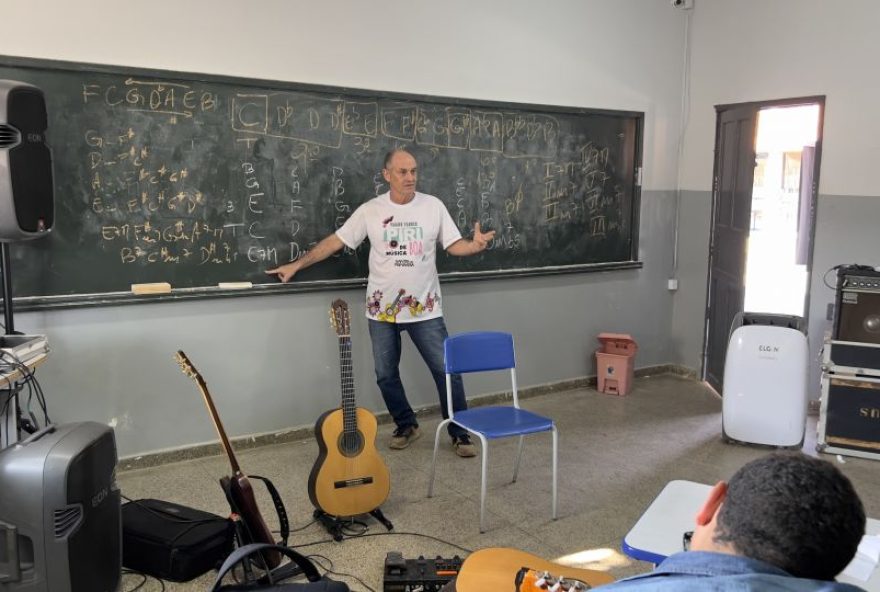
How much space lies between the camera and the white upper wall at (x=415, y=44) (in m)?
3.34

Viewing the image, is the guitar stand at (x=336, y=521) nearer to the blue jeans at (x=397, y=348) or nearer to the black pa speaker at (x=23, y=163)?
the blue jeans at (x=397, y=348)

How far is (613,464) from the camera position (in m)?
3.84

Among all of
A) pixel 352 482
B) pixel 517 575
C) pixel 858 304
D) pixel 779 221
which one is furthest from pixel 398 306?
pixel 779 221

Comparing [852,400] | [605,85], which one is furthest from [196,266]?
[852,400]

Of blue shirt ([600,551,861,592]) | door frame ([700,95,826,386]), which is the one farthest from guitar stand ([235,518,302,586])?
door frame ([700,95,826,386])

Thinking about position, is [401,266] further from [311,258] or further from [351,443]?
[351,443]

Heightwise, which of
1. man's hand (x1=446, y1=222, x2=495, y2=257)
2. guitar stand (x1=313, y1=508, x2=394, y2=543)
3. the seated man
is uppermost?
man's hand (x1=446, y1=222, x2=495, y2=257)

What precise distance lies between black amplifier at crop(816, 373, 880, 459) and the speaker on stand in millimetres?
3943

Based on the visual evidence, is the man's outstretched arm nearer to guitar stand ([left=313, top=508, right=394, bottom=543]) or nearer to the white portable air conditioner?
guitar stand ([left=313, top=508, right=394, bottom=543])

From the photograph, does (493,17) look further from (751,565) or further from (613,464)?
(751,565)

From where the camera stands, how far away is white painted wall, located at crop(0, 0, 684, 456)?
11.3ft

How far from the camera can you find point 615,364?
515 centimetres

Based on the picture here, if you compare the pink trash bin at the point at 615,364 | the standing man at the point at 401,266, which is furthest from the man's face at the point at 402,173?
the pink trash bin at the point at 615,364

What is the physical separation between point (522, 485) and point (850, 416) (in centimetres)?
191
